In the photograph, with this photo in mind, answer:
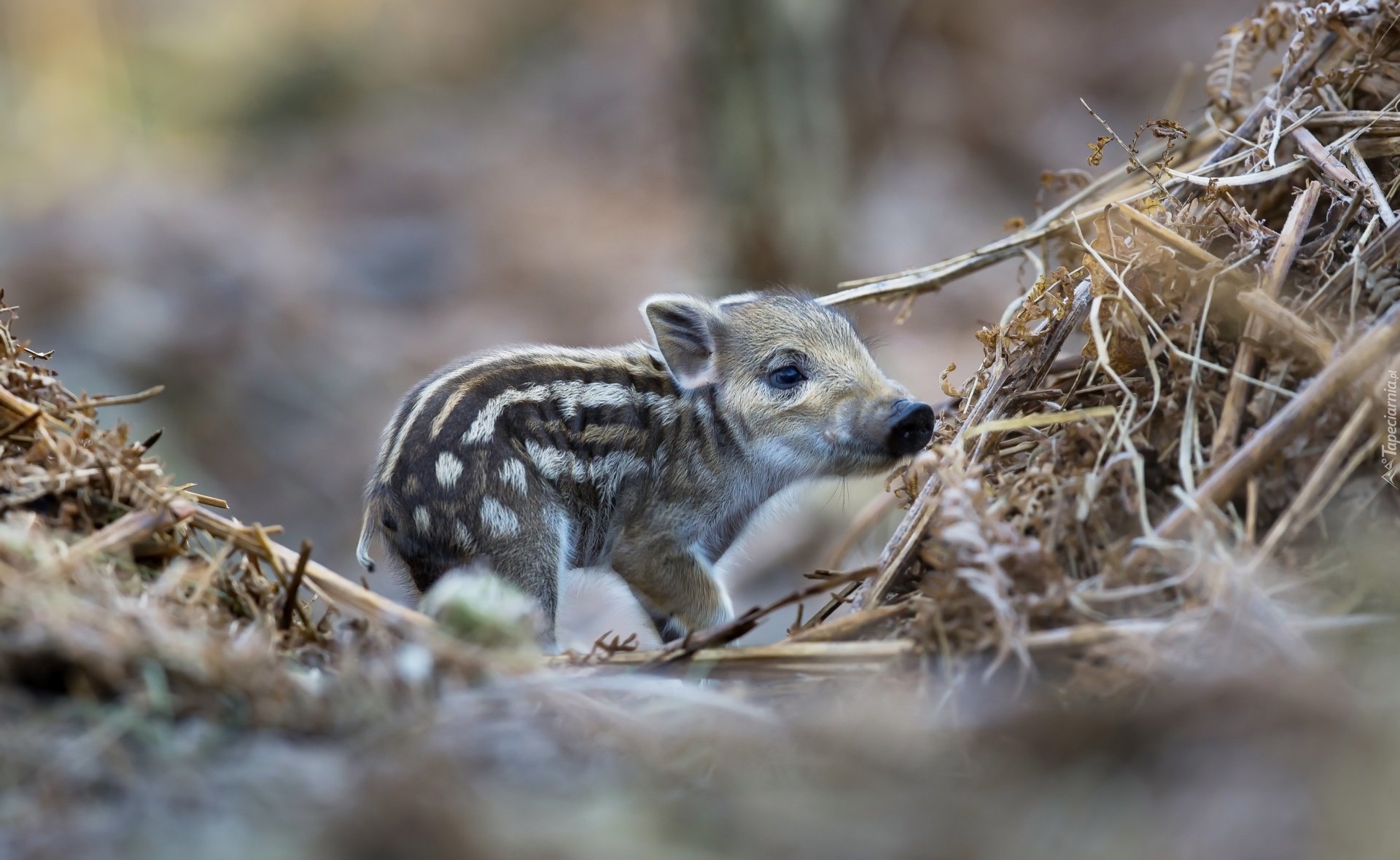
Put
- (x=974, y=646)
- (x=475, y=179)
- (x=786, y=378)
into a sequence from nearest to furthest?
(x=974, y=646) → (x=786, y=378) → (x=475, y=179)

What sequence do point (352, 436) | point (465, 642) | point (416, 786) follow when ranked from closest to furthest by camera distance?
1. point (416, 786)
2. point (465, 642)
3. point (352, 436)

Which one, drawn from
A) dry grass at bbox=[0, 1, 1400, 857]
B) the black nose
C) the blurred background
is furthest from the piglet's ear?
dry grass at bbox=[0, 1, 1400, 857]

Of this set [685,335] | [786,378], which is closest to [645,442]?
[685,335]

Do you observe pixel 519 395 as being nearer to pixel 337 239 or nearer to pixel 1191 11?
pixel 337 239

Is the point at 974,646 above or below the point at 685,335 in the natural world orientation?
below

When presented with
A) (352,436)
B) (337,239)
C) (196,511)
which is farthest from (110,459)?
(337,239)

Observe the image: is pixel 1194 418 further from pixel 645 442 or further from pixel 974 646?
pixel 645 442
